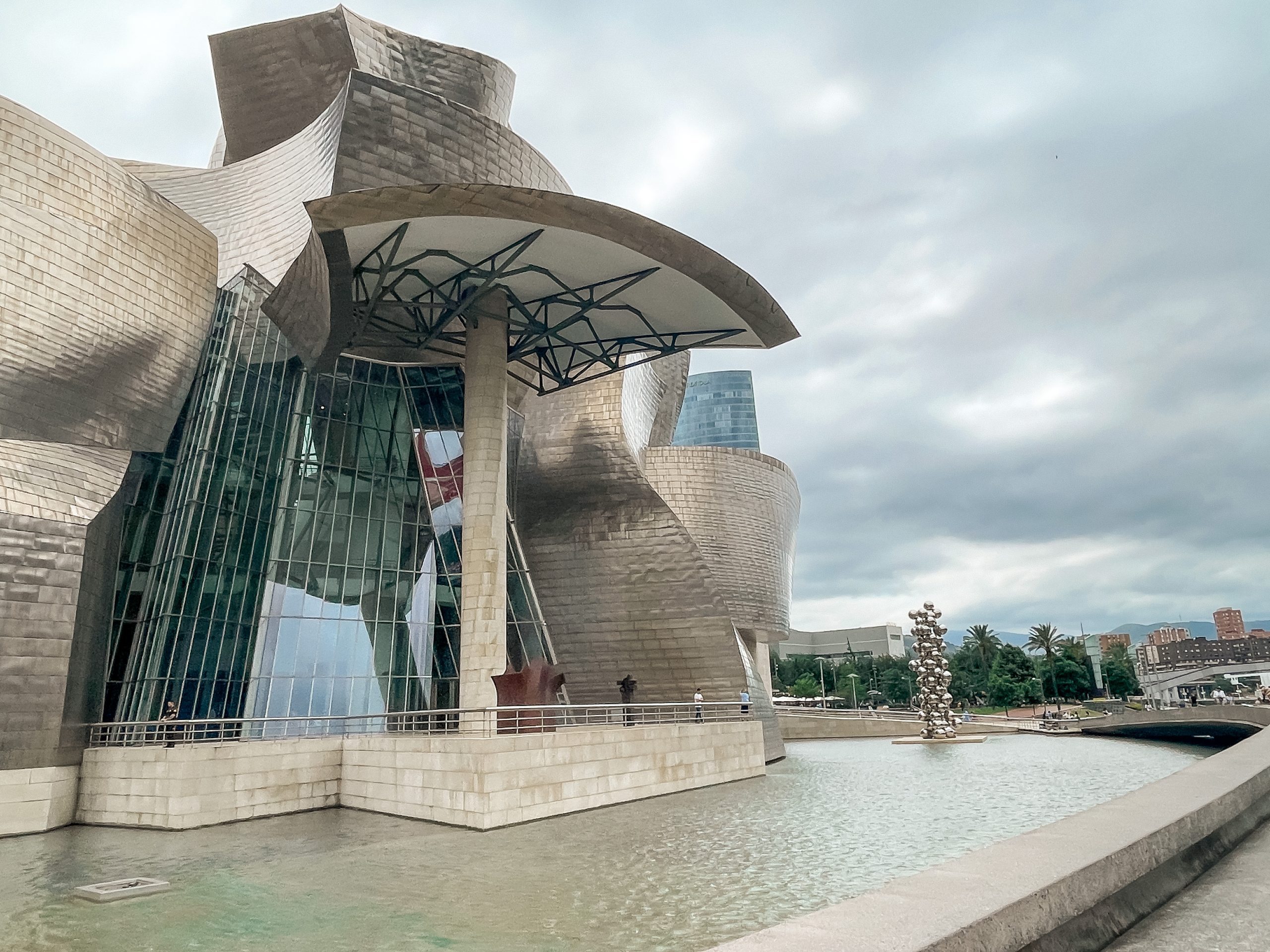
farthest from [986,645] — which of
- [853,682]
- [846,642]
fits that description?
[846,642]

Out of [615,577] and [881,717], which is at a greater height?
[615,577]

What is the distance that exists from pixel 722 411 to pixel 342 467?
143561mm

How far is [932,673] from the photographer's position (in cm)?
3325

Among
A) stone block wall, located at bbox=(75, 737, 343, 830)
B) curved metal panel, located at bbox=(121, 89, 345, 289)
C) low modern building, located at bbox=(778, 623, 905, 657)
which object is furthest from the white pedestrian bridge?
low modern building, located at bbox=(778, 623, 905, 657)

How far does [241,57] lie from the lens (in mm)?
29125

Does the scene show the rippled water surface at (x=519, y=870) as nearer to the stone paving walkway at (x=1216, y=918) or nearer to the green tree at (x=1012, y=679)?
the stone paving walkway at (x=1216, y=918)

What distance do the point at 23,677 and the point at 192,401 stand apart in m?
8.60

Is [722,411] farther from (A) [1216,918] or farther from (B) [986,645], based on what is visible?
(A) [1216,918]

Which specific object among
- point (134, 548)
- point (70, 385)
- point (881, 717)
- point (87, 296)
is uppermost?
point (87, 296)

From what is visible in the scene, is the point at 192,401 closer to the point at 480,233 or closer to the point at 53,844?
the point at 480,233

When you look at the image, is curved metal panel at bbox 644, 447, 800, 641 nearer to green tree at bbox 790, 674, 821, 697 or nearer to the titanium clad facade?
the titanium clad facade

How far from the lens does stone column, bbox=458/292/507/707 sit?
20.2 m

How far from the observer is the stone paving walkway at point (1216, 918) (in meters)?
3.71

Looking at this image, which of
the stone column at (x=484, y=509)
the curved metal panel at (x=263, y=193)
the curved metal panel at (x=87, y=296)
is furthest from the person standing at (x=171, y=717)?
the curved metal panel at (x=263, y=193)
